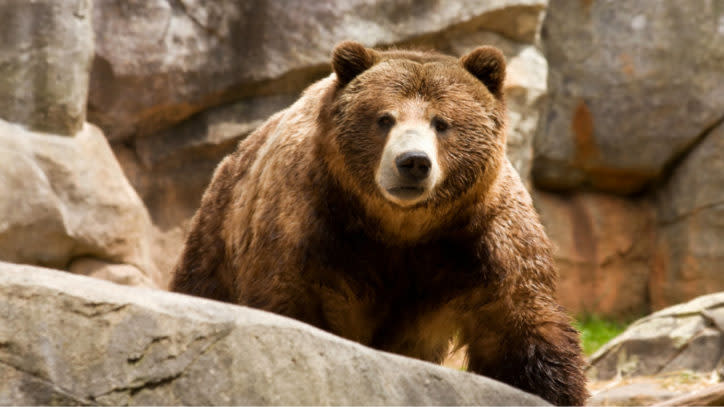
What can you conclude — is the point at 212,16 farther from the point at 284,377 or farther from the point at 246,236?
the point at 284,377

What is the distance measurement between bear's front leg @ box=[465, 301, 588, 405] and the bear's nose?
0.81m

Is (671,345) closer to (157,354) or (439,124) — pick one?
(439,124)

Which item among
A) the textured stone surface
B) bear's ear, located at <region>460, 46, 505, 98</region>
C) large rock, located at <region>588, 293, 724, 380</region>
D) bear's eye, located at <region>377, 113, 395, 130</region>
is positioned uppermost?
bear's ear, located at <region>460, 46, 505, 98</region>

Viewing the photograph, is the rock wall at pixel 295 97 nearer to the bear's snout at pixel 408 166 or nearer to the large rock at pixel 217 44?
the large rock at pixel 217 44

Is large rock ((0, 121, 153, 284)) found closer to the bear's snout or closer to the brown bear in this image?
the brown bear

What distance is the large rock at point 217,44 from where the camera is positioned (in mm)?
8336

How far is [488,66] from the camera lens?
4906 mm

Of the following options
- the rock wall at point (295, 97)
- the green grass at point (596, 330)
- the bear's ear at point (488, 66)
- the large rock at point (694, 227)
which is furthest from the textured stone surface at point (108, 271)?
the large rock at point (694, 227)

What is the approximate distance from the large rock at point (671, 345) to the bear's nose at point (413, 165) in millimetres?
3075

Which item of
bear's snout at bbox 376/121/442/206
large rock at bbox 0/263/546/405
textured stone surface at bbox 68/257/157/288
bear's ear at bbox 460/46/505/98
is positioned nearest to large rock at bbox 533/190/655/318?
textured stone surface at bbox 68/257/157/288

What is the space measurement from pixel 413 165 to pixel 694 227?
258 inches

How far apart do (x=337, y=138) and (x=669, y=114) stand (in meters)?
6.11

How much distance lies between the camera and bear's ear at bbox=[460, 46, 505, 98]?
4.87m

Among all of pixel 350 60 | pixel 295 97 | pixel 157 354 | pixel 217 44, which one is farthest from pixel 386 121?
pixel 295 97
